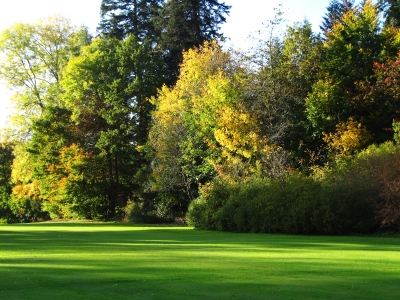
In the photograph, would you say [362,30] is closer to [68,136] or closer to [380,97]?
[380,97]

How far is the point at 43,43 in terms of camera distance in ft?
216

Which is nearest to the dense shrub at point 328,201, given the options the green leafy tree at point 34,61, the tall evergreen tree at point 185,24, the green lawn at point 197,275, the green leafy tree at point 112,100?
the green lawn at point 197,275

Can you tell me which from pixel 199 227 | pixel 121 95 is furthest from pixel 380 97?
pixel 121 95

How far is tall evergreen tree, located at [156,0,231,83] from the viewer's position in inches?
2343

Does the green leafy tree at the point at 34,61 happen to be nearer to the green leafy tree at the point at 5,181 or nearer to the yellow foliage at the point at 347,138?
the green leafy tree at the point at 5,181

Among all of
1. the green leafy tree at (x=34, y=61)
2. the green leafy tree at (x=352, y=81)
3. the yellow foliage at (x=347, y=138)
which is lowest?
the yellow foliage at (x=347, y=138)

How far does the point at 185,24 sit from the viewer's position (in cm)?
5962

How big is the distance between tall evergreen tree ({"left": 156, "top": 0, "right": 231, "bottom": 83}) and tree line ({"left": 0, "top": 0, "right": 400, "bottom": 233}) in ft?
0.50

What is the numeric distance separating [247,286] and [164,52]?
5329 centimetres

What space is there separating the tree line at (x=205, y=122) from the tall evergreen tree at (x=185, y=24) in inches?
6.0

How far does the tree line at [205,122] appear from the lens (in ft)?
107

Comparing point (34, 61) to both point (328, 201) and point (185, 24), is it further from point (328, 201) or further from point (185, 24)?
point (328, 201)

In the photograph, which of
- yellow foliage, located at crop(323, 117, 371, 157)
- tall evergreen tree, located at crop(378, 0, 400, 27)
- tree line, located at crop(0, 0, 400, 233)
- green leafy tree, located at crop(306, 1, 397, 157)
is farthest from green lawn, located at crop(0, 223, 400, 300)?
tall evergreen tree, located at crop(378, 0, 400, 27)

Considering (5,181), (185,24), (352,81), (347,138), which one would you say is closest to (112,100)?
(185,24)
